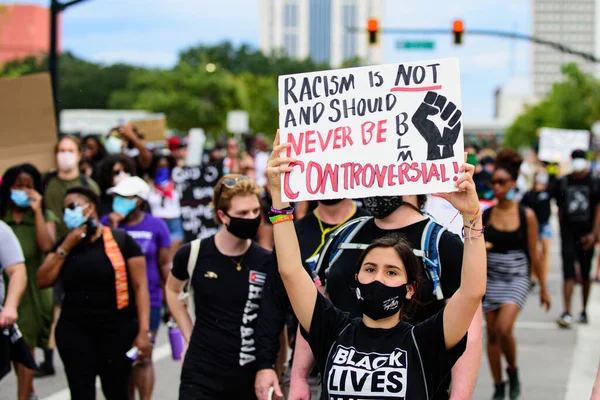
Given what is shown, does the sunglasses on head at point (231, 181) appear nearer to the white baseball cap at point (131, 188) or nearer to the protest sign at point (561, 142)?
the white baseball cap at point (131, 188)

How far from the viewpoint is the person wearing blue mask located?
7160mm

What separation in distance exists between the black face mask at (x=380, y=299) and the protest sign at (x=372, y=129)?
0.35 meters

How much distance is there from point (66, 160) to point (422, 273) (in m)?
5.30

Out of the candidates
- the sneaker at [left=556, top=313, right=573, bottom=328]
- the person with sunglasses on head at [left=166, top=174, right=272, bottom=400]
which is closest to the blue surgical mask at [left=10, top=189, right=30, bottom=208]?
the person with sunglasses on head at [left=166, top=174, right=272, bottom=400]

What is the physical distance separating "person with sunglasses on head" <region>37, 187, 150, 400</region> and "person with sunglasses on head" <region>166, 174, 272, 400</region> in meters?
0.60

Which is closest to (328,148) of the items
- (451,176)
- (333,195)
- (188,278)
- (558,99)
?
(333,195)

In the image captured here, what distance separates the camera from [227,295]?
194 inches

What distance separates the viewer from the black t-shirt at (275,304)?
4691mm

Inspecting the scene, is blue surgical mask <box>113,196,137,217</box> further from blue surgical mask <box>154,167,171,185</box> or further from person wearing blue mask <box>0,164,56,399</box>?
blue surgical mask <box>154,167,171,185</box>

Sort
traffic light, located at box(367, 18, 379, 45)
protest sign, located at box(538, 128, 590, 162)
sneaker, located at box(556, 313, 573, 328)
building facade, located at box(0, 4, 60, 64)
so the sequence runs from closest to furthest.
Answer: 1. sneaker, located at box(556, 313, 573, 328)
2. protest sign, located at box(538, 128, 590, 162)
3. traffic light, located at box(367, 18, 379, 45)
4. building facade, located at box(0, 4, 60, 64)

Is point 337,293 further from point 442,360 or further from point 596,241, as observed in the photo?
point 596,241

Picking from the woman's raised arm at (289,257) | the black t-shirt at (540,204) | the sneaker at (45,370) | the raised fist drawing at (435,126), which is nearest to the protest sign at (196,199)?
the sneaker at (45,370)

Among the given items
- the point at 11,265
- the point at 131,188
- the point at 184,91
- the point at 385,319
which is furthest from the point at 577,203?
the point at 184,91

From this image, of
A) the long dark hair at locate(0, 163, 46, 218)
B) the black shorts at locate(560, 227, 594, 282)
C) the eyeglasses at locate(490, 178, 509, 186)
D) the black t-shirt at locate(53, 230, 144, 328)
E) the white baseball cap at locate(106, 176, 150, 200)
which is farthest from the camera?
the black shorts at locate(560, 227, 594, 282)
